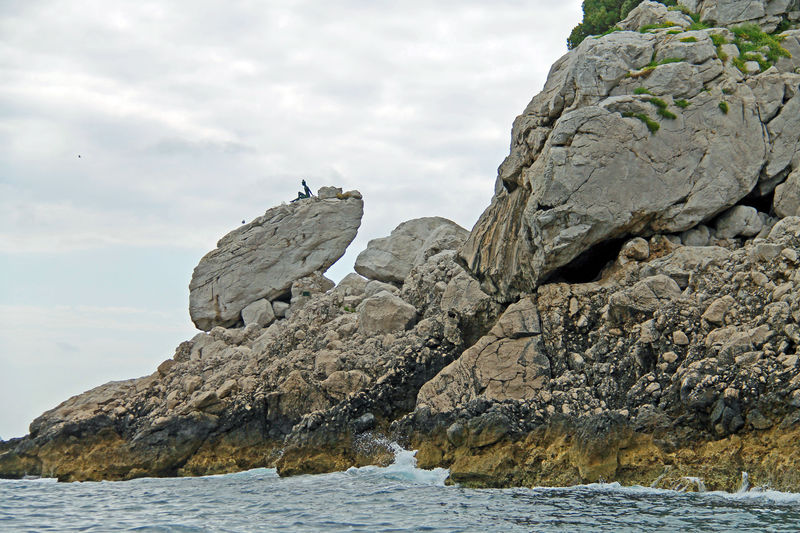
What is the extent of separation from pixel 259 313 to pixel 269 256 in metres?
3.63

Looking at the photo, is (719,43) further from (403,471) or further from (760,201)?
(403,471)

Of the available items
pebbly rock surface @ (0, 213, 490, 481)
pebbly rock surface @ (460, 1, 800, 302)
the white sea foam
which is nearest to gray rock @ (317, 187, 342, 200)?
pebbly rock surface @ (0, 213, 490, 481)

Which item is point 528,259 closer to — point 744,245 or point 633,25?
point 744,245

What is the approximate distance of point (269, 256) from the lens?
4472 cm

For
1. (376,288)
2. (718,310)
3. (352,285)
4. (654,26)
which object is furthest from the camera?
(352,285)

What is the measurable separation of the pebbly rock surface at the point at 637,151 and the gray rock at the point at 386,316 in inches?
127

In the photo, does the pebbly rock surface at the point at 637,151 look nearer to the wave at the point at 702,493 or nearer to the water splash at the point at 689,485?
the wave at the point at 702,493

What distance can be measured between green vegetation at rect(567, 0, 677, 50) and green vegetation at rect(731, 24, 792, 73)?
14983mm

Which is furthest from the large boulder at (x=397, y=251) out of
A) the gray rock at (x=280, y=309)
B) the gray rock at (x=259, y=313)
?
the gray rock at (x=259, y=313)

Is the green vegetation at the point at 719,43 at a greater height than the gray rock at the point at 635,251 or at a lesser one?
greater

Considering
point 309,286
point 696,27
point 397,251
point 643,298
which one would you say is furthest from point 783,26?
point 309,286

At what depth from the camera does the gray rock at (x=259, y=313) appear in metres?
42.7

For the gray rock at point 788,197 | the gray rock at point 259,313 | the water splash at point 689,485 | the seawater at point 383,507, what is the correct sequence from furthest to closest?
the gray rock at point 259,313 → the gray rock at point 788,197 → the water splash at point 689,485 → the seawater at point 383,507

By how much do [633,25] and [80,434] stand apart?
1198 inches
